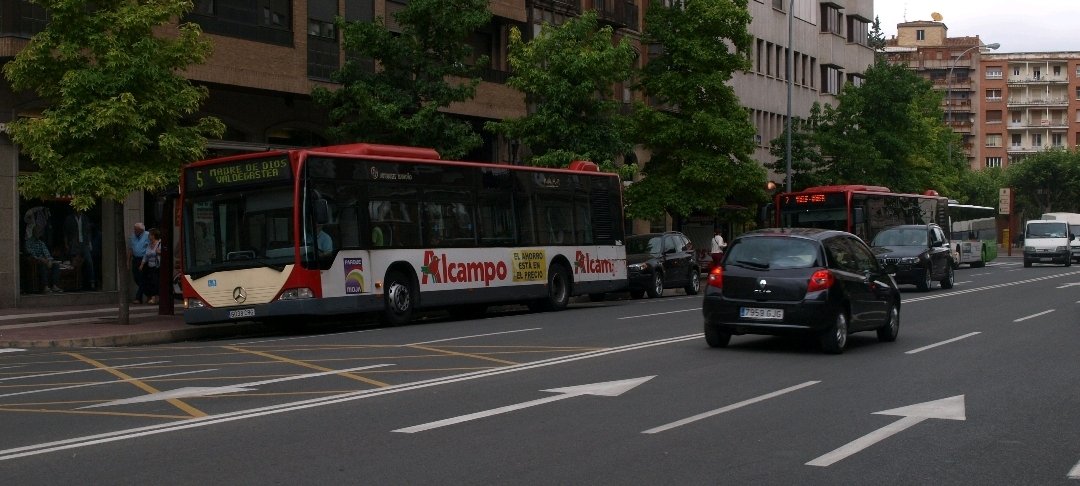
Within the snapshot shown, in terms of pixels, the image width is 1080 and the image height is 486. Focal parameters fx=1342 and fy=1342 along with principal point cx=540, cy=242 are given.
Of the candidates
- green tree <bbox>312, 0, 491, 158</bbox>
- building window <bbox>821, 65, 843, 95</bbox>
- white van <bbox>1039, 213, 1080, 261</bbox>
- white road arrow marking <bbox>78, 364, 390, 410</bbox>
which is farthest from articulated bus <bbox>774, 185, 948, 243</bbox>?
building window <bbox>821, 65, 843, 95</bbox>

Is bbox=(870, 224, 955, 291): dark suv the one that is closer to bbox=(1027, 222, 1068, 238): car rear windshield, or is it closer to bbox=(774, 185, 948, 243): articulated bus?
bbox=(774, 185, 948, 243): articulated bus

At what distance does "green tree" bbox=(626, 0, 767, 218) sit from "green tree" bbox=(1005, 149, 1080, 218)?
7977 cm

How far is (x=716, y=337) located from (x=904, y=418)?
6.43 metres

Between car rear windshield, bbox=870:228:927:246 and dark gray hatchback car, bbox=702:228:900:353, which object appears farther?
car rear windshield, bbox=870:228:927:246

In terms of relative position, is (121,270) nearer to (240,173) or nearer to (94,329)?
(94,329)

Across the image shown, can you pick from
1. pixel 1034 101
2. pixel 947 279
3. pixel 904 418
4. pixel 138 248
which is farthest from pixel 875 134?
pixel 1034 101

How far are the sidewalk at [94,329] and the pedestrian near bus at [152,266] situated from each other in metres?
Result: 1.47

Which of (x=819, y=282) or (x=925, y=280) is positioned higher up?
(x=819, y=282)

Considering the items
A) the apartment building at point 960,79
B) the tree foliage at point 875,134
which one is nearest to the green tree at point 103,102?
the tree foliage at point 875,134

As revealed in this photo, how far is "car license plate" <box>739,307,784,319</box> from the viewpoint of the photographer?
52.6 feet

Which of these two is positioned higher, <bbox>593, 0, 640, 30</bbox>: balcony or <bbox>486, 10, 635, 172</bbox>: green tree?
<bbox>593, 0, 640, 30</bbox>: balcony

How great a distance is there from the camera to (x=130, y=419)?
10641mm

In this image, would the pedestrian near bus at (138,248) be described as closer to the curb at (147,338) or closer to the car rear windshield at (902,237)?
the curb at (147,338)

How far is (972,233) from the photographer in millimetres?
62000
